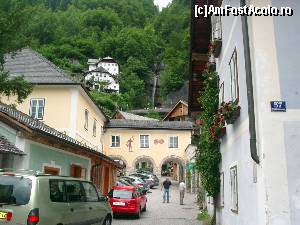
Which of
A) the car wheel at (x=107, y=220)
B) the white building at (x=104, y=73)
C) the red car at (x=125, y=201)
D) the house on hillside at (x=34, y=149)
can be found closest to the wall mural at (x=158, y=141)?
the house on hillside at (x=34, y=149)

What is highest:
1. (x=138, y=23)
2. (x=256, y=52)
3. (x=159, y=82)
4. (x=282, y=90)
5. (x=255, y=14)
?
(x=138, y=23)

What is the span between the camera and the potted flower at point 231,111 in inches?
372

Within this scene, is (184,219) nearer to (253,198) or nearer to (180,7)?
(253,198)

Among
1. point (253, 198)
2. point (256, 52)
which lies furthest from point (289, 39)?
point (253, 198)

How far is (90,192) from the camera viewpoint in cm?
1098

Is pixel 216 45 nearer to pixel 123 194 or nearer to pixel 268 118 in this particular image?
pixel 268 118

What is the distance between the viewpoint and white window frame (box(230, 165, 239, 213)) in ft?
33.7

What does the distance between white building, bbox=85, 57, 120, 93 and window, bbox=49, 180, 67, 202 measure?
89.9m

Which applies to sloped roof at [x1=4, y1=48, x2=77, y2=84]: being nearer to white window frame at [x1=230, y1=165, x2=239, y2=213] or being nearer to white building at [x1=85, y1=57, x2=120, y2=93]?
white window frame at [x1=230, y1=165, x2=239, y2=213]

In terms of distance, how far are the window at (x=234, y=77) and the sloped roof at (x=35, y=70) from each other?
16986 mm

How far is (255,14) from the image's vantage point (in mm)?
8359

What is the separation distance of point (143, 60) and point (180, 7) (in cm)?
2113

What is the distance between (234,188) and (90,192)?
152 inches

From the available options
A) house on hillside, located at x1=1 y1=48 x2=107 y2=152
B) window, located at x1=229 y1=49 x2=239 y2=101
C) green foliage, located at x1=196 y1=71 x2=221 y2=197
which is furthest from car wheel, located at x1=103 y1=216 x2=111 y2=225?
house on hillside, located at x1=1 y1=48 x2=107 y2=152
